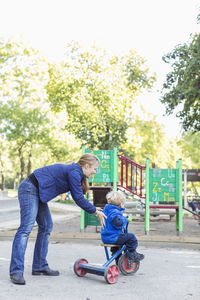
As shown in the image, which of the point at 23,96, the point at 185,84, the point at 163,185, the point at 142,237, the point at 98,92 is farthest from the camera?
the point at 23,96

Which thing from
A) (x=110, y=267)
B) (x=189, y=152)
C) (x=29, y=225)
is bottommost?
(x=110, y=267)

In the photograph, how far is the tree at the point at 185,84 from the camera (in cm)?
1302

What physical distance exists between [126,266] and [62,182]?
1390 mm

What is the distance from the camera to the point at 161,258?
6277 mm

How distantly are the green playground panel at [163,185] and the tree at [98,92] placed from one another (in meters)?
17.7

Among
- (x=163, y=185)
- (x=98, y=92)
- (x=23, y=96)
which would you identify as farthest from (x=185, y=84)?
(x=23, y=96)

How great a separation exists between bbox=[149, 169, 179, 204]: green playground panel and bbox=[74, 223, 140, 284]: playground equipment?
169 inches

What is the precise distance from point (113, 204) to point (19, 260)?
1.32m

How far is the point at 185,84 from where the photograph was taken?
13570mm

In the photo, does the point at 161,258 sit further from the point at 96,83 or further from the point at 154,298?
the point at 96,83

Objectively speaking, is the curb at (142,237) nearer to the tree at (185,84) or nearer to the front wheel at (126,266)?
the front wheel at (126,266)

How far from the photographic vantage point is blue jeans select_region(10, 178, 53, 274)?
4.38 metres

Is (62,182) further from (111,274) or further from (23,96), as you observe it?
(23,96)

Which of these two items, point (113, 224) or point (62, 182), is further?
point (113, 224)
